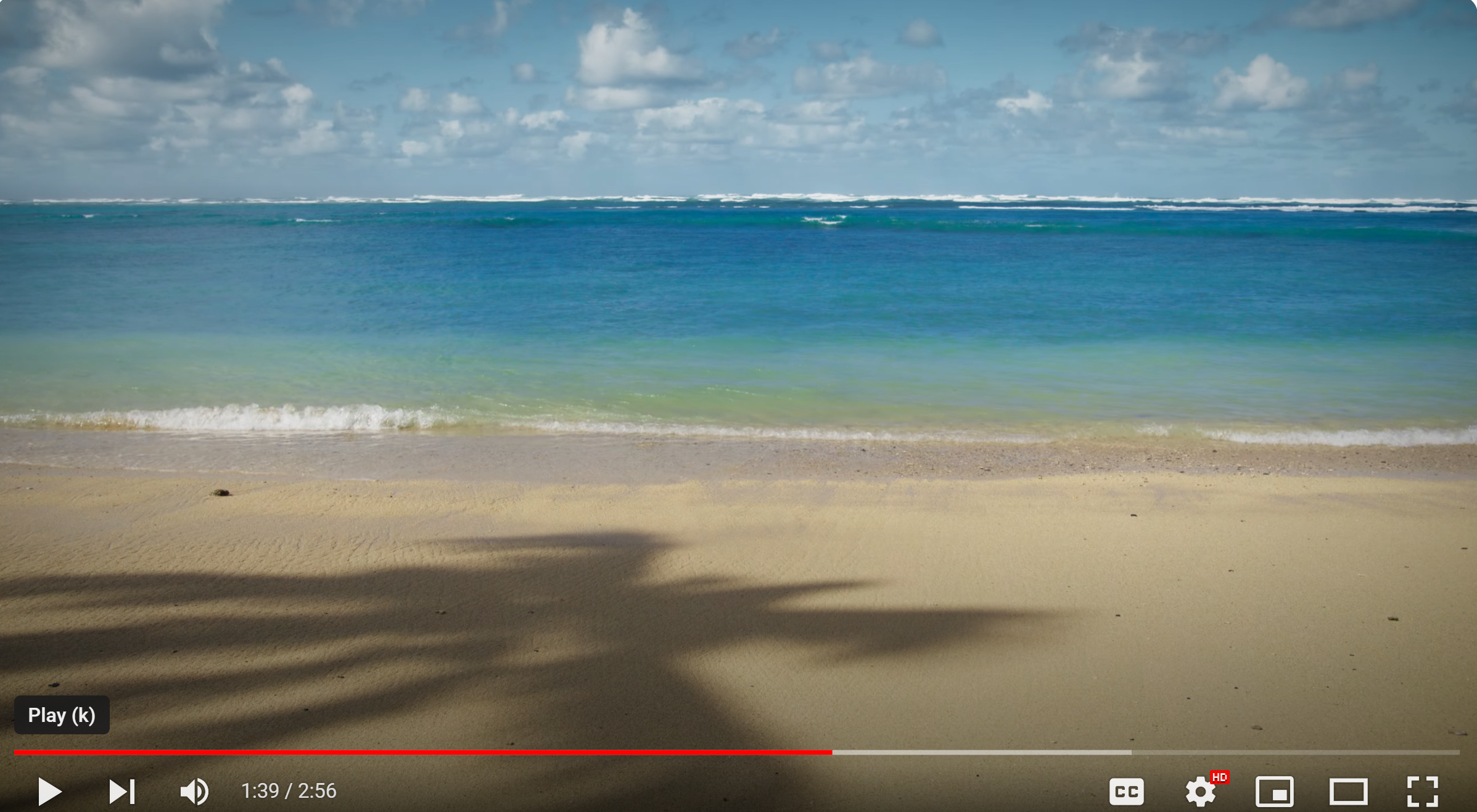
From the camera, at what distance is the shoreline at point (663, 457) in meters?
6.89

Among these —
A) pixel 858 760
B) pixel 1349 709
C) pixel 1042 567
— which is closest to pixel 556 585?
pixel 858 760

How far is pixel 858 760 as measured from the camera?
2.99 metres

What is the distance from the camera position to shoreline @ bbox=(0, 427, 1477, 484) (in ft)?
A: 22.6

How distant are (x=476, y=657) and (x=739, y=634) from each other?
1206mm

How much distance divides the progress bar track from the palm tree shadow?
0.03m

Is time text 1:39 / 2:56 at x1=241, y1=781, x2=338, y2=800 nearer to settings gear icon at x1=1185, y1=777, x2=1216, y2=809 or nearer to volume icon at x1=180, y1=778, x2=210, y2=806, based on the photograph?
volume icon at x1=180, y1=778, x2=210, y2=806

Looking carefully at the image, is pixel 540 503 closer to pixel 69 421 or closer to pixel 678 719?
pixel 678 719

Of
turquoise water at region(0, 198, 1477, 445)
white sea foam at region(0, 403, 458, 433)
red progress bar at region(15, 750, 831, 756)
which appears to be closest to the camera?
red progress bar at region(15, 750, 831, 756)

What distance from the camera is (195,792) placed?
280cm

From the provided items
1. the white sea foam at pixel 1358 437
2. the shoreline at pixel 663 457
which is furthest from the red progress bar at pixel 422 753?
the white sea foam at pixel 1358 437

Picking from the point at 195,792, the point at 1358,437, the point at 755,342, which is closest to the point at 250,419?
the point at 195,792

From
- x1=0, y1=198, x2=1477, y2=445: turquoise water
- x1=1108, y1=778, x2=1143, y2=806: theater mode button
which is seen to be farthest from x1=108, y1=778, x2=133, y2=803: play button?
x1=0, y1=198, x2=1477, y2=445: turquoise water

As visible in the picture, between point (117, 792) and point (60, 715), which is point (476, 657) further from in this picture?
point (60, 715)

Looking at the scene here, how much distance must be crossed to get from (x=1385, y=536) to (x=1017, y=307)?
1348cm
